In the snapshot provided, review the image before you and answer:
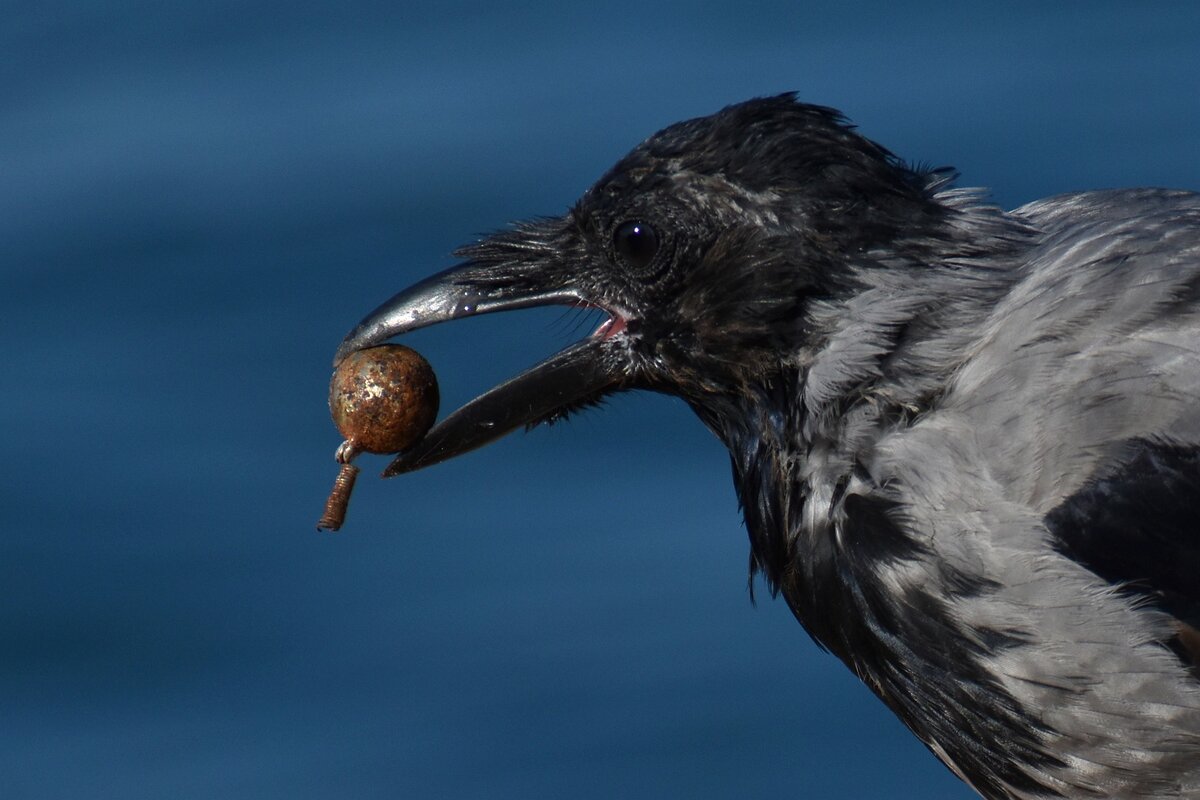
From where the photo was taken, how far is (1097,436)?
4445 mm

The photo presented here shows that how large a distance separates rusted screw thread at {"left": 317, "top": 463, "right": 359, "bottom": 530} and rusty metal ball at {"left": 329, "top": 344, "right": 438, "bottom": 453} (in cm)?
7

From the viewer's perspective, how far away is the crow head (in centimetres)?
467

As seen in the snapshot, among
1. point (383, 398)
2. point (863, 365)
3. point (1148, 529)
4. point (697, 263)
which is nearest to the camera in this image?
point (1148, 529)

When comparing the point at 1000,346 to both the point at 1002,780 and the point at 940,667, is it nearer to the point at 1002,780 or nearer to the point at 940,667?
the point at 940,667

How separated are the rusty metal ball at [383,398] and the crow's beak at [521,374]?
0.04 meters

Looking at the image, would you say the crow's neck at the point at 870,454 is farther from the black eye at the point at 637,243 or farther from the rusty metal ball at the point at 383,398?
the rusty metal ball at the point at 383,398

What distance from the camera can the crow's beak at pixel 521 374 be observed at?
16.1ft

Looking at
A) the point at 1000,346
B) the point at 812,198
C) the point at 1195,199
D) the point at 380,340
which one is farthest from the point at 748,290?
the point at 1195,199

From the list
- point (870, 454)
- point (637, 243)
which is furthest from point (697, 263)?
point (870, 454)

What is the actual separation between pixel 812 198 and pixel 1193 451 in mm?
963

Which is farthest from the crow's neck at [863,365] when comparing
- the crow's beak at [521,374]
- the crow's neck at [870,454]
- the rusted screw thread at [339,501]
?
the rusted screw thread at [339,501]

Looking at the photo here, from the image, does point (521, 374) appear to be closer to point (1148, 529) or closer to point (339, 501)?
point (339, 501)

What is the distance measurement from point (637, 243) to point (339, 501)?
36.2 inches

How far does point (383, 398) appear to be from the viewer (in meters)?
4.91
